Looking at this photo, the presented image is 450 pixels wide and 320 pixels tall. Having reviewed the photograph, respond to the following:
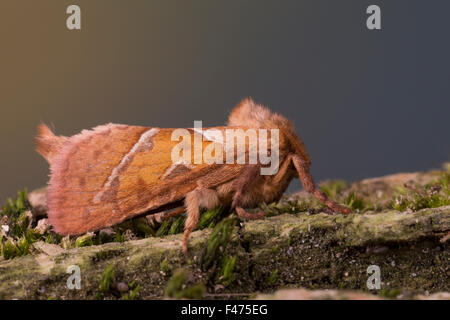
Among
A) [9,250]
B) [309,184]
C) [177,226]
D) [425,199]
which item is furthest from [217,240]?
[425,199]

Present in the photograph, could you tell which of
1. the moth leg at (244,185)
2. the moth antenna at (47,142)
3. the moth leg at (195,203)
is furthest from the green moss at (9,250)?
the moth leg at (244,185)

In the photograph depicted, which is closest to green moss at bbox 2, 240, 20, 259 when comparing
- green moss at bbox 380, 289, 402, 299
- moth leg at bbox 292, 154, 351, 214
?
moth leg at bbox 292, 154, 351, 214

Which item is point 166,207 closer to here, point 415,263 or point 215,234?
point 215,234

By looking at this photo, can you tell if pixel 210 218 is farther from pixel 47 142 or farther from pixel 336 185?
pixel 336 185

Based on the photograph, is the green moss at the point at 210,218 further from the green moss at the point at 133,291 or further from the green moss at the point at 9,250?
the green moss at the point at 9,250

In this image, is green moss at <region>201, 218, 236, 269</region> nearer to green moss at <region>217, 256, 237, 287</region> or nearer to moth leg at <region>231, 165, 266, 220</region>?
green moss at <region>217, 256, 237, 287</region>
